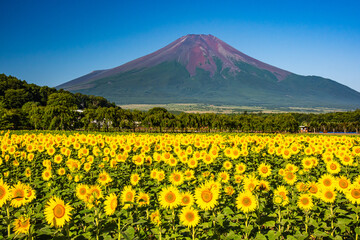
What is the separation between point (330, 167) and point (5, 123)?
63732 millimetres

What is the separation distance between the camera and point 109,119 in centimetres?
6556

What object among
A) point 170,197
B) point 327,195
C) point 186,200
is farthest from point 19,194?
point 327,195

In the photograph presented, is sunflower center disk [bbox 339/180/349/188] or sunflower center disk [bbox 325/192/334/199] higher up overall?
sunflower center disk [bbox 339/180/349/188]

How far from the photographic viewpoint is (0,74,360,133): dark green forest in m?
61.2

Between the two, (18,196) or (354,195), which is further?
(354,195)

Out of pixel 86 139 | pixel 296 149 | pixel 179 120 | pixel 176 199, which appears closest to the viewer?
pixel 176 199

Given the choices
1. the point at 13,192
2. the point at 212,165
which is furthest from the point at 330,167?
the point at 13,192

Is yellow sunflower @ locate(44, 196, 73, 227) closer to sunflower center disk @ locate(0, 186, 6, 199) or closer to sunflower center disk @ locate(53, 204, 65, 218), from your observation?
sunflower center disk @ locate(53, 204, 65, 218)

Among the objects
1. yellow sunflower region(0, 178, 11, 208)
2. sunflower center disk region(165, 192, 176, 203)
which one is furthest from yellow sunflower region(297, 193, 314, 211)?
yellow sunflower region(0, 178, 11, 208)

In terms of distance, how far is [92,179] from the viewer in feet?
27.7

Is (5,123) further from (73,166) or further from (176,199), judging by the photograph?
(176,199)

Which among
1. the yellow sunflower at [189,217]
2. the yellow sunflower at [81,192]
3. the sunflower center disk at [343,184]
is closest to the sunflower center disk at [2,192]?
the yellow sunflower at [81,192]

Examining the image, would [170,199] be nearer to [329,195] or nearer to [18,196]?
[18,196]

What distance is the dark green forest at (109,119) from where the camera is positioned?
61.2 m
